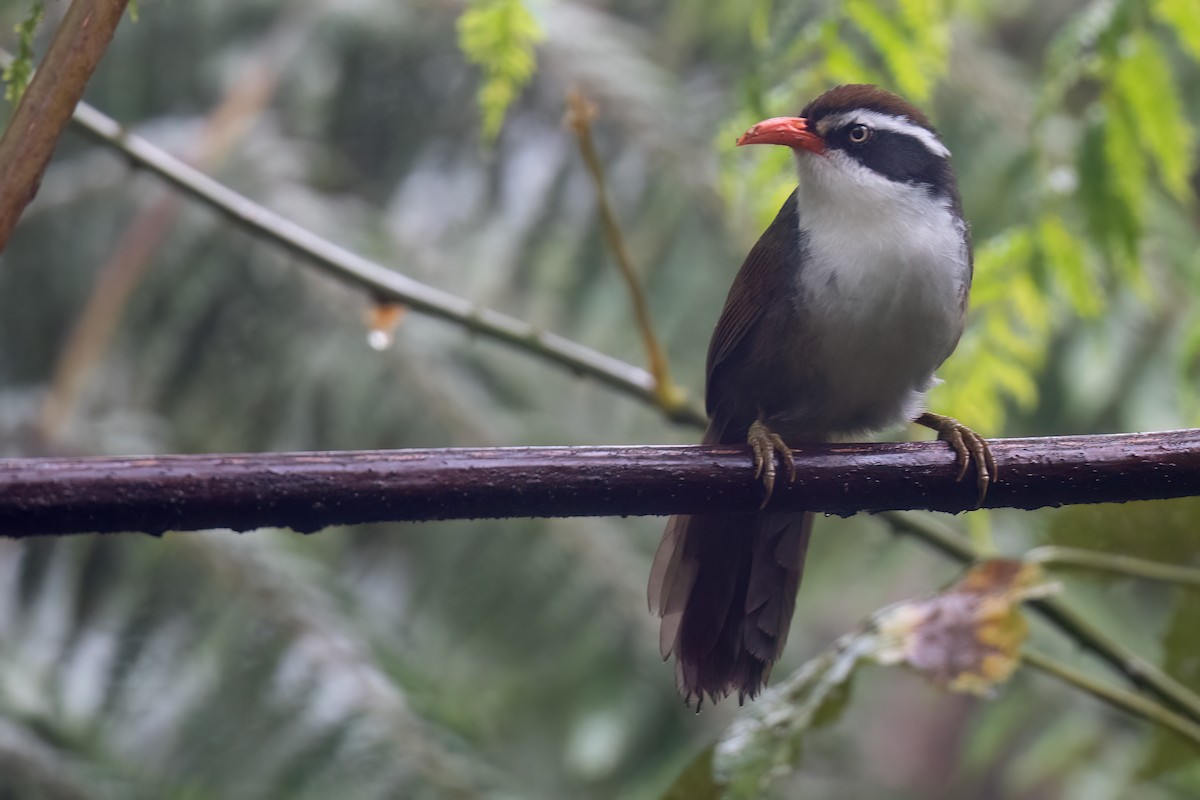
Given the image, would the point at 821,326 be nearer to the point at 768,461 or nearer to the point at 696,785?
the point at 768,461

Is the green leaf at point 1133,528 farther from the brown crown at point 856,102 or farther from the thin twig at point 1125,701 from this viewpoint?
the brown crown at point 856,102

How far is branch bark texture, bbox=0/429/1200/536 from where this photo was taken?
130 centimetres

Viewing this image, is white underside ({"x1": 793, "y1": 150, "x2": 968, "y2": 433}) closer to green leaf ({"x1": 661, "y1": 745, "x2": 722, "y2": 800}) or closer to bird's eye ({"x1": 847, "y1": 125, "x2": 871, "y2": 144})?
bird's eye ({"x1": 847, "y1": 125, "x2": 871, "y2": 144})

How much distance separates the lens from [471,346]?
13.4 feet

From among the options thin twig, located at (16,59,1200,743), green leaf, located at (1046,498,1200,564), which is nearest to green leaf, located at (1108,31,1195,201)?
green leaf, located at (1046,498,1200,564)

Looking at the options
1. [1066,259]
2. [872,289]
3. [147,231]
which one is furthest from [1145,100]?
[147,231]

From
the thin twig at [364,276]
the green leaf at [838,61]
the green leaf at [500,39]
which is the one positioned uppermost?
the green leaf at [838,61]

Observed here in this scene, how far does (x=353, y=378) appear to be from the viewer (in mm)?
3814

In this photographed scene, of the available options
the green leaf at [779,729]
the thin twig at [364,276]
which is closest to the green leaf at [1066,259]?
the thin twig at [364,276]

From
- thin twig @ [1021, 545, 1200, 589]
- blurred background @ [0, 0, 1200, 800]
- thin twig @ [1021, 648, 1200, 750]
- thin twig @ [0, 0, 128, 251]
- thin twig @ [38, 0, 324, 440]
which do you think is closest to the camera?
thin twig @ [0, 0, 128, 251]

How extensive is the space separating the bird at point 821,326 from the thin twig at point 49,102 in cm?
95

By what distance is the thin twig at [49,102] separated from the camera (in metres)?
1.24

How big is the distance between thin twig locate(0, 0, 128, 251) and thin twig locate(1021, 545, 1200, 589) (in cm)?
149

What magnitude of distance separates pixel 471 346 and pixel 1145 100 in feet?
7.37
